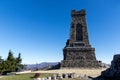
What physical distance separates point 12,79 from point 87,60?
32422 mm

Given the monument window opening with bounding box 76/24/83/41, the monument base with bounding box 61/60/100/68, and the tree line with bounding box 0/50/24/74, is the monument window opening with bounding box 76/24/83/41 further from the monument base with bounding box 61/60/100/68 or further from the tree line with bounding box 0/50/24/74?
the tree line with bounding box 0/50/24/74

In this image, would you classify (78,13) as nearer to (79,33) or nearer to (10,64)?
(79,33)

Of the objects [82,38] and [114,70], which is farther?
[82,38]

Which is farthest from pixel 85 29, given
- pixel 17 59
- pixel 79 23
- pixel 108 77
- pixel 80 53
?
pixel 108 77

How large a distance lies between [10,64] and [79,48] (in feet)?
68.8

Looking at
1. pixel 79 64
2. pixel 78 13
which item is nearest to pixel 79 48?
pixel 79 64

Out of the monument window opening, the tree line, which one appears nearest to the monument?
the monument window opening

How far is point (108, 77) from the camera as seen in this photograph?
41.0 meters

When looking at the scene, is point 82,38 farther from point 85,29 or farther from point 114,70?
point 114,70

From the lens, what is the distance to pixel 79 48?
70.7 m

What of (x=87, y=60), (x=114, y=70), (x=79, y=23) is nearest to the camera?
(x=114, y=70)

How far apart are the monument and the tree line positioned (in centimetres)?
1357

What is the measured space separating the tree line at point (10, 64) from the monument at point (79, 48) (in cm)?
1357

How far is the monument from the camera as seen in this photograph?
68438mm
